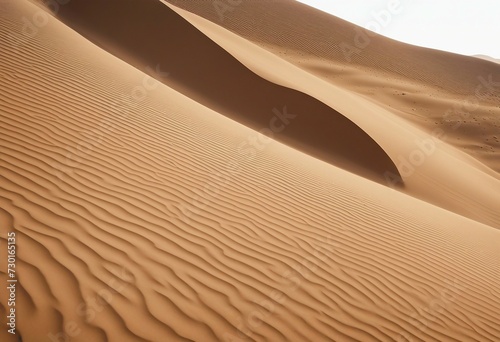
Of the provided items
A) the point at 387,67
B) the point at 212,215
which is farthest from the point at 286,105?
the point at 387,67

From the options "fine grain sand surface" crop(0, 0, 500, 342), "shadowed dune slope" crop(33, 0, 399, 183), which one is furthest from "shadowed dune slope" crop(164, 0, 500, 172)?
"shadowed dune slope" crop(33, 0, 399, 183)

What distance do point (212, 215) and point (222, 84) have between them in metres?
8.00

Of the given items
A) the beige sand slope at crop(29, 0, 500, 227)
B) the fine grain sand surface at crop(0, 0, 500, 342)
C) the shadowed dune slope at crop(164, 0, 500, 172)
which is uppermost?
the shadowed dune slope at crop(164, 0, 500, 172)

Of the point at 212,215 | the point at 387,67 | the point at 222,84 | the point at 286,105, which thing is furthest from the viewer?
the point at 387,67

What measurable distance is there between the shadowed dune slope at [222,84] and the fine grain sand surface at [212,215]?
0.20 ft

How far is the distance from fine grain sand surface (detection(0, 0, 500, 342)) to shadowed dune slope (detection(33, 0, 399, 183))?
6 cm

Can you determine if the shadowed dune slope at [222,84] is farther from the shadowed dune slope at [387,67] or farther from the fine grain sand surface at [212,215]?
the shadowed dune slope at [387,67]

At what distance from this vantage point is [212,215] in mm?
4273

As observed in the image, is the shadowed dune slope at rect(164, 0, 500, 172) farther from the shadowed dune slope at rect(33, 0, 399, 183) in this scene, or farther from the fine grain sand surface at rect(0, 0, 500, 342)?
the shadowed dune slope at rect(33, 0, 399, 183)

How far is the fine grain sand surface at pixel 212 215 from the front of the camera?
279 centimetres

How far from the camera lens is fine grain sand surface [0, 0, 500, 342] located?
2.79 metres

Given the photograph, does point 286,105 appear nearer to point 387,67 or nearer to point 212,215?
point 212,215

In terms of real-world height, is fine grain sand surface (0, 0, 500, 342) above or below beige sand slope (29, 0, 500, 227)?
below

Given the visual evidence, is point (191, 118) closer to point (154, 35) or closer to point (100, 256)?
point (100, 256)
